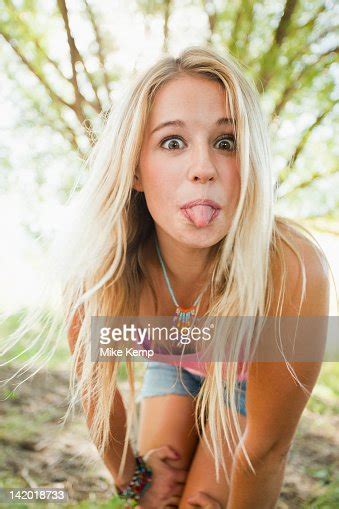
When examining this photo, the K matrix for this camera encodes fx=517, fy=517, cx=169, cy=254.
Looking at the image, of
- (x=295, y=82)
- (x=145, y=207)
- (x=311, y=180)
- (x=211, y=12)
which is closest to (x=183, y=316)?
(x=145, y=207)

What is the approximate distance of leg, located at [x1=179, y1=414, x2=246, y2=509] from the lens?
135 centimetres

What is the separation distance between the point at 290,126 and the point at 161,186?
3.79 feet

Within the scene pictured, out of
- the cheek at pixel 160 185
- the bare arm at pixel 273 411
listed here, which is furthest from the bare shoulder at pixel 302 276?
the cheek at pixel 160 185

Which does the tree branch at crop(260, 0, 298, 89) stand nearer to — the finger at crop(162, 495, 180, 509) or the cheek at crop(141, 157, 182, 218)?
the cheek at crop(141, 157, 182, 218)

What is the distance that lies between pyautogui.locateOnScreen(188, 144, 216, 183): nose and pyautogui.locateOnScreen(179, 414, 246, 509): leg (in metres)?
0.75

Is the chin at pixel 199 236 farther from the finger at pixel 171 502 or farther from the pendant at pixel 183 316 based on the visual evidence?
the finger at pixel 171 502

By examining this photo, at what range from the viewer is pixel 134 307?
127 centimetres

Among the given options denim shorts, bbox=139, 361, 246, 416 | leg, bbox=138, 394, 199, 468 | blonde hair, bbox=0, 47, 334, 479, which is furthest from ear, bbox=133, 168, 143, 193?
leg, bbox=138, 394, 199, 468

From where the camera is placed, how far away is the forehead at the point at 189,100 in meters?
0.97

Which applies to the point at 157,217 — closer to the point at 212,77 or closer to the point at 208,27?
the point at 212,77

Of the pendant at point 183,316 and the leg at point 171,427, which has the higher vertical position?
the pendant at point 183,316

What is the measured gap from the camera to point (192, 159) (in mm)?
954

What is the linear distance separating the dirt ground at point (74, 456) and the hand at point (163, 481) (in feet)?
0.42

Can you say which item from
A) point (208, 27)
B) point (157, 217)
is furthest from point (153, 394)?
point (208, 27)
